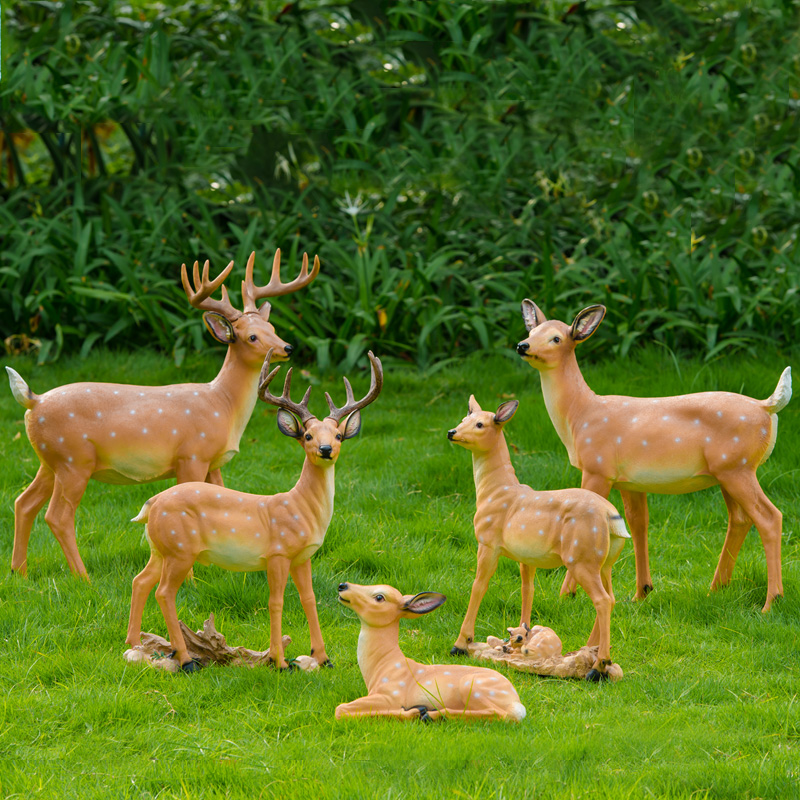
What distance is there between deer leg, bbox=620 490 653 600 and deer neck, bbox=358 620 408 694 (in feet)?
6.07

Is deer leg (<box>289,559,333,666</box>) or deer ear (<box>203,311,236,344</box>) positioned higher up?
deer ear (<box>203,311,236,344</box>)

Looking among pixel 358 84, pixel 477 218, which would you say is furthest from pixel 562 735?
pixel 358 84

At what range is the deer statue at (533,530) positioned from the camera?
454 centimetres

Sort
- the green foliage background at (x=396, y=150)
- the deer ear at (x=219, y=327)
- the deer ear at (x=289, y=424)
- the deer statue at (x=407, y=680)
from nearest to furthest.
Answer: the deer statue at (x=407, y=680)
the deer ear at (x=289, y=424)
the deer ear at (x=219, y=327)
the green foliage background at (x=396, y=150)

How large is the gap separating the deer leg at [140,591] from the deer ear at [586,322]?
7.75ft

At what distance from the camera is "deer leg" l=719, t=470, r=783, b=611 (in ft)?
17.3

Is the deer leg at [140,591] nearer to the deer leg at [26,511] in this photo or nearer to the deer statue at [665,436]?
the deer leg at [26,511]

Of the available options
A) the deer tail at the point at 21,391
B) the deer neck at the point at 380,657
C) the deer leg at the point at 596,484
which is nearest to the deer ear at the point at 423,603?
the deer neck at the point at 380,657

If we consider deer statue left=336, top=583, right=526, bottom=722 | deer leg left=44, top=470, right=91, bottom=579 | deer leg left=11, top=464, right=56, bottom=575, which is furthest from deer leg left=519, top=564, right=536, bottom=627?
deer leg left=11, top=464, right=56, bottom=575

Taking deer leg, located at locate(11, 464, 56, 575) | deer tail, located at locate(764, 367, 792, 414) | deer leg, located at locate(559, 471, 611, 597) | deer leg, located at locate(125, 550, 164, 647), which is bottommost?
deer leg, located at locate(11, 464, 56, 575)

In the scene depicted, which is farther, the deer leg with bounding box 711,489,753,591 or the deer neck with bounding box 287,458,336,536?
the deer leg with bounding box 711,489,753,591

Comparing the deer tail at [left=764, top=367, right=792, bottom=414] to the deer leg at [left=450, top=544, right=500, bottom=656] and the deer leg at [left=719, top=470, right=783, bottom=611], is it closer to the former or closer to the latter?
the deer leg at [left=719, top=470, right=783, bottom=611]

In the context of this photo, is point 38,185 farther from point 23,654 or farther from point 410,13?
point 23,654

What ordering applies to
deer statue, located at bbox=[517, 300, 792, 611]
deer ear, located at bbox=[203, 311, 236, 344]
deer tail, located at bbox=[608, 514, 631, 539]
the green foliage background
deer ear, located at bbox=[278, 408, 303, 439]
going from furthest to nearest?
the green foliage background
deer ear, located at bbox=[203, 311, 236, 344]
deer statue, located at bbox=[517, 300, 792, 611]
deer ear, located at bbox=[278, 408, 303, 439]
deer tail, located at bbox=[608, 514, 631, 539]
